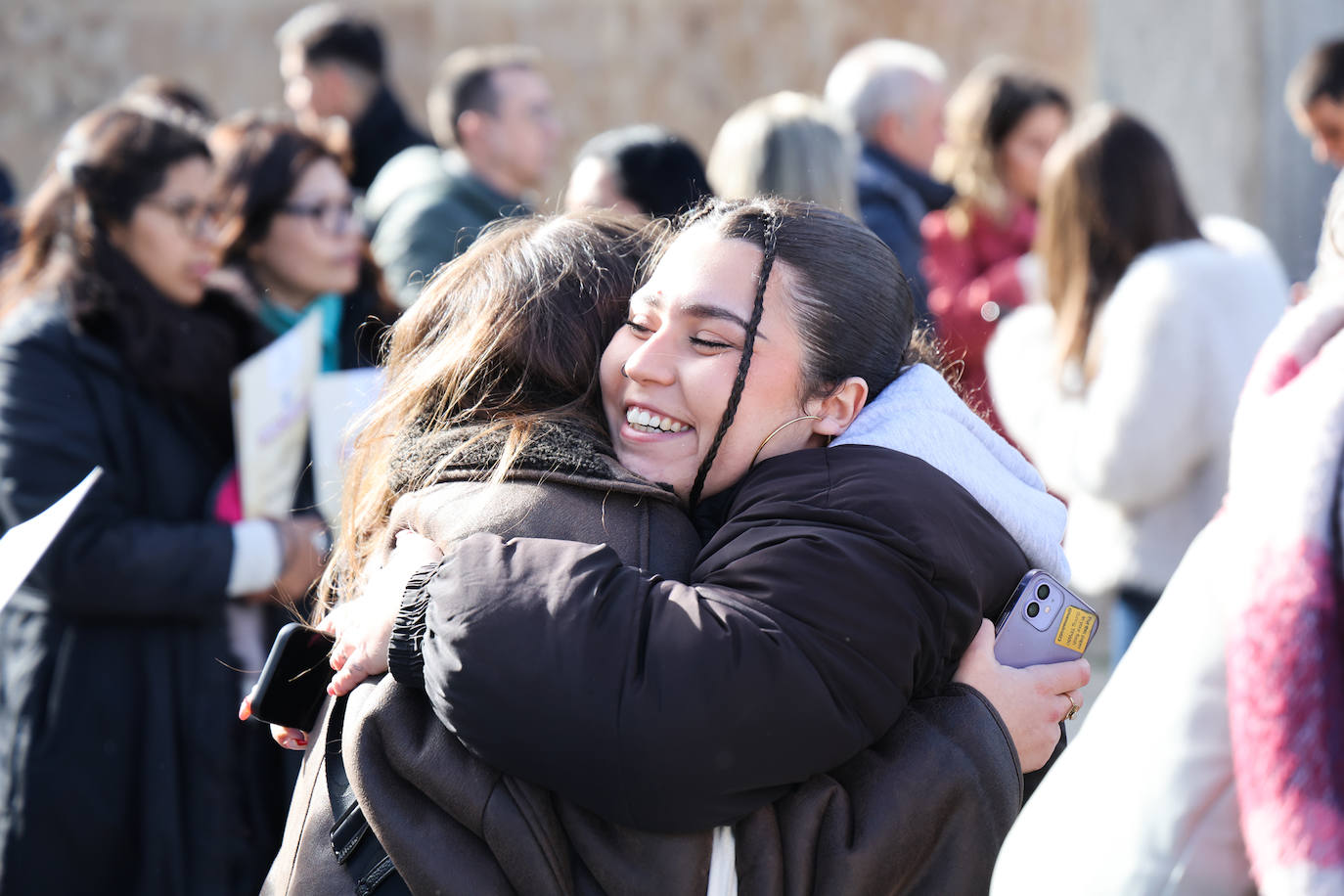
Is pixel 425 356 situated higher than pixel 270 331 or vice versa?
pixel 425 356

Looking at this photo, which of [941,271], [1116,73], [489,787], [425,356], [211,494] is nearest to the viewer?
[489,787]

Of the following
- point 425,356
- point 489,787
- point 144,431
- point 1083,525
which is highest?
point 425,356

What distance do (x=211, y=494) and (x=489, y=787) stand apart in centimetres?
181

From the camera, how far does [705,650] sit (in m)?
1.36

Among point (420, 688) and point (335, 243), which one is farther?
point (335, 243)

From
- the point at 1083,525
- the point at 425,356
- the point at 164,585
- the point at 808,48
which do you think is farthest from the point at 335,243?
the point at 808,48

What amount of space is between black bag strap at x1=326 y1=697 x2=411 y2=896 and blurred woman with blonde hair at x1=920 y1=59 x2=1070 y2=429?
3363 millimetres

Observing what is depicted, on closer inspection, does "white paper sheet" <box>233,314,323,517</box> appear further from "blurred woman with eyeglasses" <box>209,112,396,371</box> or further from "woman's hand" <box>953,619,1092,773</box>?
"woman's hand" <box>953,619,1092,773</box>

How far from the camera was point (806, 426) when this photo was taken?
1700mm

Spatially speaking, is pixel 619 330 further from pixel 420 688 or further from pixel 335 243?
pixel 335 243

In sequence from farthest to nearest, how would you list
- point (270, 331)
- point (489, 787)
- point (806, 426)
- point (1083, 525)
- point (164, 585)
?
1. point (1083, 525)
2. point (270, 331)
3. point (164, 585)
4. point (806, 426)
5. point (489, 787)

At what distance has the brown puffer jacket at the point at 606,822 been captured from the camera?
1.45 metres

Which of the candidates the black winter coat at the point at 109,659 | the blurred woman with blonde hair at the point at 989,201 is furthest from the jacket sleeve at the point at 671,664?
the blurred woman with blonde hair at the point at 989,201

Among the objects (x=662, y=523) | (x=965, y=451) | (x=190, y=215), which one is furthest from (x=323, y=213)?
(x=965, y=451)
